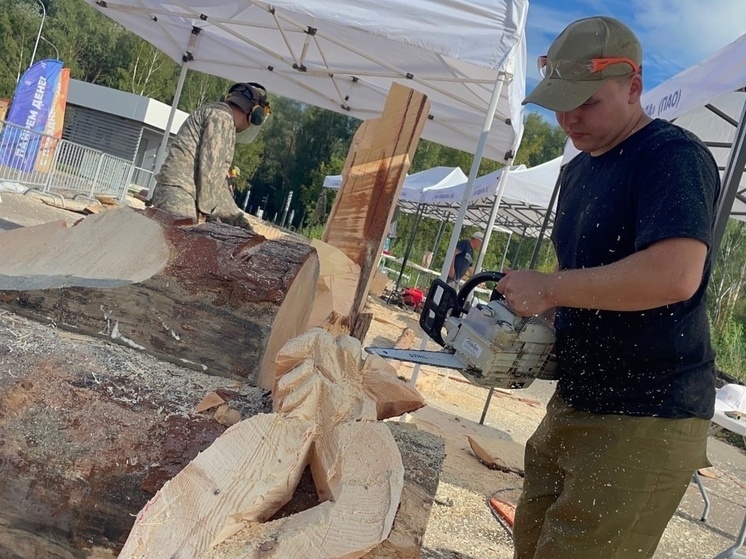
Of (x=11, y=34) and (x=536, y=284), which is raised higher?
(x=11, y=34)

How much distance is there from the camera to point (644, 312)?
4.65 ft

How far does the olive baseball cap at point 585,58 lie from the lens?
143cm

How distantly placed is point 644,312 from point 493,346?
1.16 ft

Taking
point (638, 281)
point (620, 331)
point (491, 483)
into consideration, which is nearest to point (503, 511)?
point (491, 483)

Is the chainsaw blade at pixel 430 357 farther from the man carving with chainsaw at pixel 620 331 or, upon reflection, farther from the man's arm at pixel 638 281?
the man's arm at pixel 638 281

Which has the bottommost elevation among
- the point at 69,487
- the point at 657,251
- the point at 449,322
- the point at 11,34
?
the point at 69,487

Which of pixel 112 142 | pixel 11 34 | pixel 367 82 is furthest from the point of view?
pixel 11 34

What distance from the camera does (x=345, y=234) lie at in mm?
3062

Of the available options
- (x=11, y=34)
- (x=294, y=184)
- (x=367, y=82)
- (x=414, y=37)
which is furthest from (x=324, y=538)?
(x=11, y=34)

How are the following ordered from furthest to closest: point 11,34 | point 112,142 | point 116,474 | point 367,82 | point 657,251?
point 11,34, point 112,142, point 367,82, point 116,474, point 657,251

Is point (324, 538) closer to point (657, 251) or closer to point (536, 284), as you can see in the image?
point (536, 284)

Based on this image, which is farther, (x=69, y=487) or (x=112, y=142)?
(x=112, y=142)

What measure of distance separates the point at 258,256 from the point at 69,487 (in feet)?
2.94

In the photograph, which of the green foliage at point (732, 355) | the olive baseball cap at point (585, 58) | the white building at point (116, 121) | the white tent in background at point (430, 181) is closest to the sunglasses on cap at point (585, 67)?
the olive baseball cap at point (585, 58)
